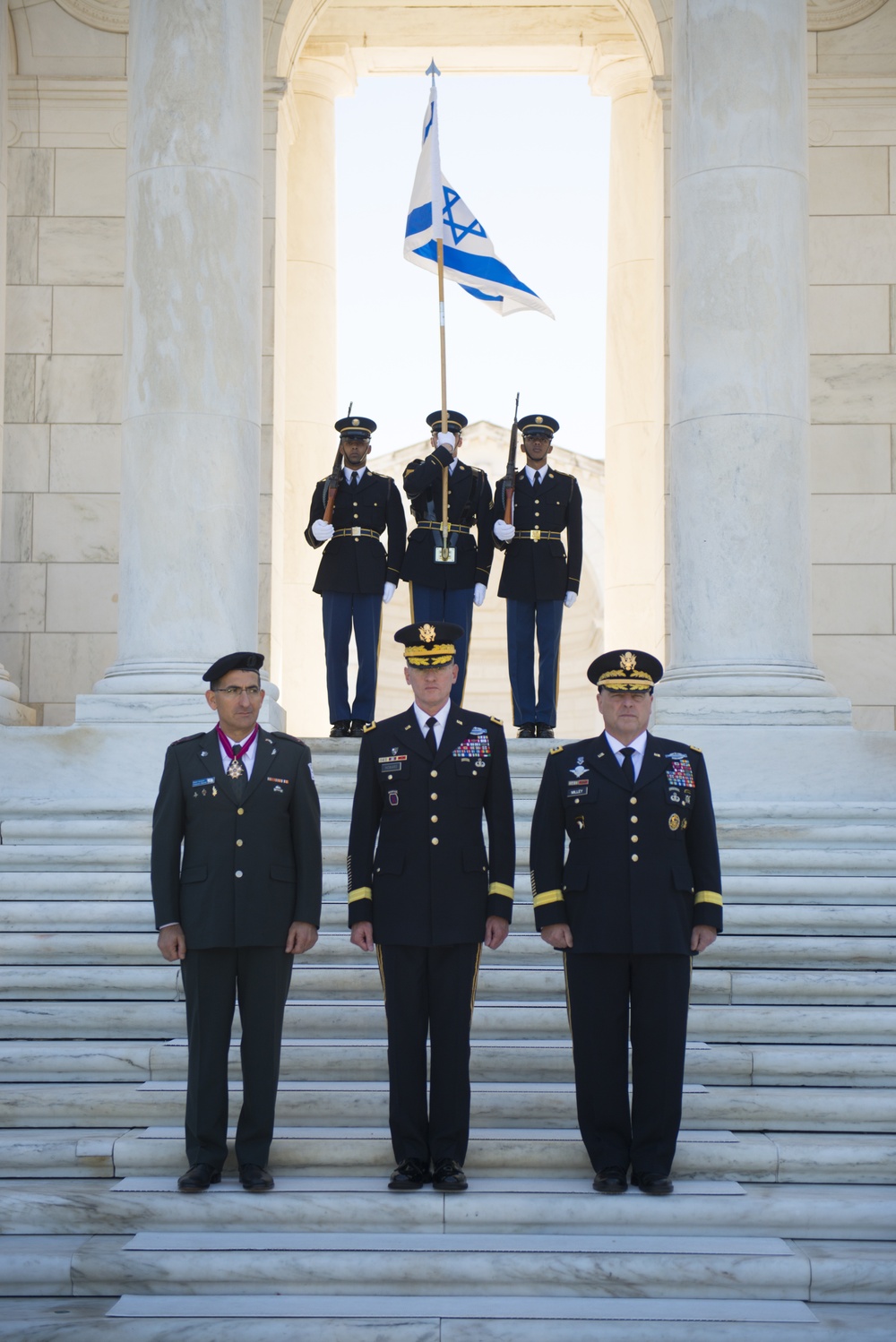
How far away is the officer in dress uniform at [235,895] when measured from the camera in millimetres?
7422

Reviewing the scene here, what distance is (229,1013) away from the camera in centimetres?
756

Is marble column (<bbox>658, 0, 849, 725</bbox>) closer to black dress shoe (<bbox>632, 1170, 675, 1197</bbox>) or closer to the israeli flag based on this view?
Answer: the israeli flag

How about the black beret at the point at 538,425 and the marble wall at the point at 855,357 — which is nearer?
the black beret at the point at 538,425

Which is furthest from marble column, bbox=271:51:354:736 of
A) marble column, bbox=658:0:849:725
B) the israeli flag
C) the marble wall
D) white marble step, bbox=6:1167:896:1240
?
white marble step, bbox=6:1167:896:1240

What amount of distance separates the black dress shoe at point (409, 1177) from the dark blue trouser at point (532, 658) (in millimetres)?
6582

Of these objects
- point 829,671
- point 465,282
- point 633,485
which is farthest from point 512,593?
point 633,485

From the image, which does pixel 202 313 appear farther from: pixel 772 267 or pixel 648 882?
pixel 648 882

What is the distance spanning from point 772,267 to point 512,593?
10.9 feet

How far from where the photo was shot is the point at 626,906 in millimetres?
7566

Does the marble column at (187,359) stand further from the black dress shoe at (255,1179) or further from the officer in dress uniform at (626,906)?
the black dress shoe at (255,1179)

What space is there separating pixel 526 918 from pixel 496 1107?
2187 mm

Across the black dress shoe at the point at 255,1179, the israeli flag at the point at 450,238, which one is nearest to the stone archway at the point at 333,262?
the israeli flag at the point at 450,238

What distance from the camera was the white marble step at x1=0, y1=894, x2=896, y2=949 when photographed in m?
10.0

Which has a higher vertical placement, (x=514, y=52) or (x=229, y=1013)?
(x=514, y=52)
